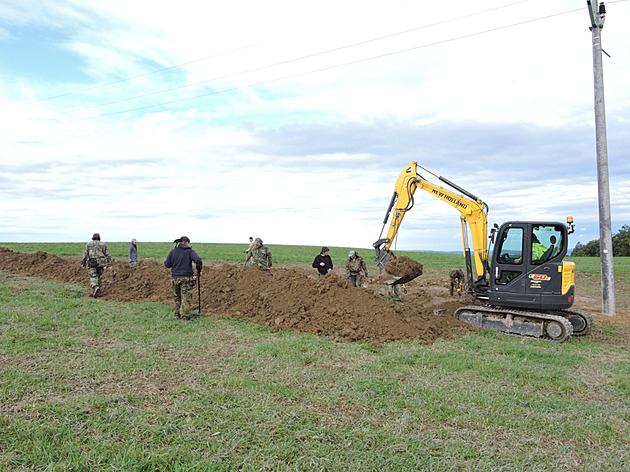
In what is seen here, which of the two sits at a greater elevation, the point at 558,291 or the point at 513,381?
the point at 558,291

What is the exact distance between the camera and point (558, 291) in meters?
10.3

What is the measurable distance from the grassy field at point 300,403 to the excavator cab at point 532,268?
1104 millimetres

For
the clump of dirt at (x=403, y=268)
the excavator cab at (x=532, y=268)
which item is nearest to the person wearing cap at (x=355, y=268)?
the clump of dirt at (x=403, y=268)

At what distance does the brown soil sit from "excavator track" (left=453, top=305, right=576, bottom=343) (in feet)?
1.52

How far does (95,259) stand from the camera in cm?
1480

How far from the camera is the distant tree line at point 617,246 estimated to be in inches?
1911

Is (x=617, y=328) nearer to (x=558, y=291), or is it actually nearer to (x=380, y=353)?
(x=558, y=291)

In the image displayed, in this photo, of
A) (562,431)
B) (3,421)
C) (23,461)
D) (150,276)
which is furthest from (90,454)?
(150,276)

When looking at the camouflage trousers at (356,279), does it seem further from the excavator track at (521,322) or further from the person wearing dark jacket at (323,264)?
the excavator track at (521,322)

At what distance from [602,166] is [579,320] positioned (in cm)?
558

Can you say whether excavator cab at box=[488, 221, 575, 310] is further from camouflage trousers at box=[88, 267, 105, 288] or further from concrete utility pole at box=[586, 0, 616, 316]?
camouflage trousers at box=[88, 267, 105, 288]

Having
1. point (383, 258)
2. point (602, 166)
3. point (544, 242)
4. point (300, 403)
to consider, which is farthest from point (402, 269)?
point (300, 403)

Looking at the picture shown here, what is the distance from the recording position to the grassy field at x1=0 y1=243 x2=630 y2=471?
4688mm

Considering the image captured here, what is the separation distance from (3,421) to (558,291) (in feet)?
34.1
